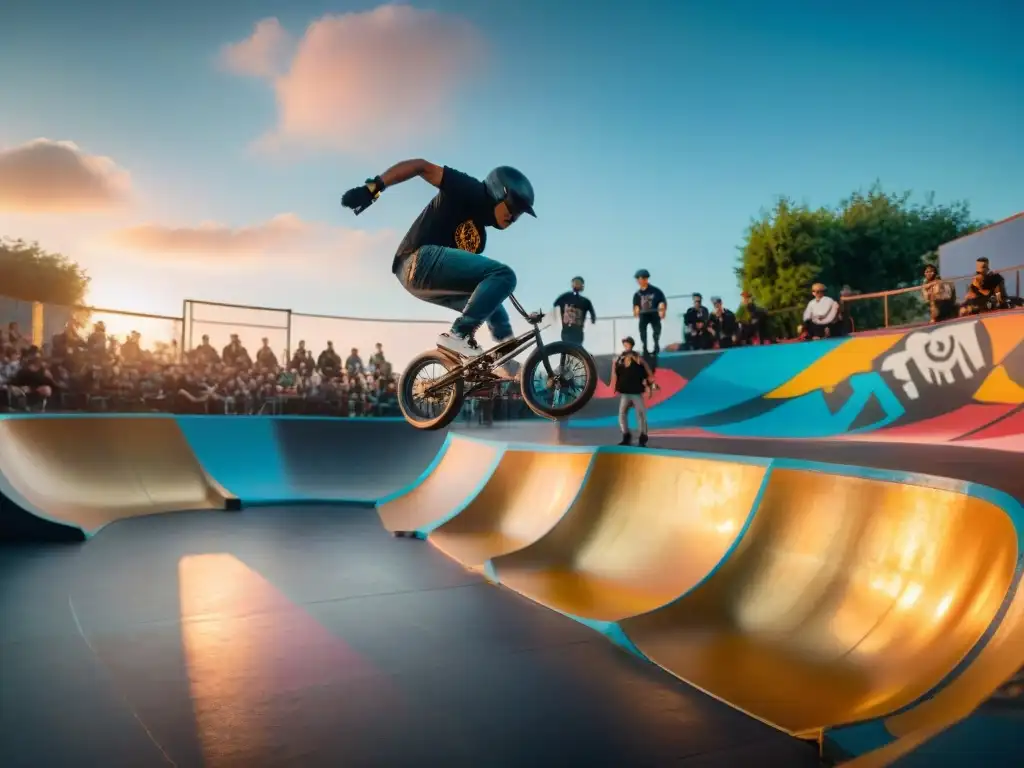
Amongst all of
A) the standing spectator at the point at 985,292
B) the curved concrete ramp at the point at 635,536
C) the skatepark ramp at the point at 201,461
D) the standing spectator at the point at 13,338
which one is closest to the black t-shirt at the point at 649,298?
the skatepark ramp at the point at 201,461

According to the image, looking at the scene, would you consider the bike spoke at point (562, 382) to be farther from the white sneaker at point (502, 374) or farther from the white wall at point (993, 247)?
the white wall at point (993, 247)

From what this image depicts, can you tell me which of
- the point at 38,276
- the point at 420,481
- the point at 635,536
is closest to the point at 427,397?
the point at 635,536

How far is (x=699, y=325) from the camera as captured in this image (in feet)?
52.7

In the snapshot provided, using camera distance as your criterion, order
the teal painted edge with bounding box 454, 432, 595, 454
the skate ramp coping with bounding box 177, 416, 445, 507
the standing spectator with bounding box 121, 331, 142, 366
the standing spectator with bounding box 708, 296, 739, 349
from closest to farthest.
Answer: the teal painted edge with bounding box 454, 432, 595, 454 → the skate ramp coping with bounding box 177, 416, 445, 507 → the standing spectator with bounding box 121, 331, 142, 366 → the standing spectator with bounding box 708, 296, 739, 349

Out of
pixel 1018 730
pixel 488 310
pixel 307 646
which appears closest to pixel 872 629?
pixel 1018 730

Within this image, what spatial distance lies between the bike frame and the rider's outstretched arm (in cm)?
102

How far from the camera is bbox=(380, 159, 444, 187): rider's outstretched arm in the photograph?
13.9 ft

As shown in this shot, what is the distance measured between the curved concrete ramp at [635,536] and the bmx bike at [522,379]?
1622 millimetres

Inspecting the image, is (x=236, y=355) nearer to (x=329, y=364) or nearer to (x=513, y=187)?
(x=329, y=364)

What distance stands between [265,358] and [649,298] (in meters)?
7.68

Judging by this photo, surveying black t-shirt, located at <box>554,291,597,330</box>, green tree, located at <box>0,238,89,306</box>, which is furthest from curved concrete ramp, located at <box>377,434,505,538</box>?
green tree, located at <box>0,238,89,306</box>

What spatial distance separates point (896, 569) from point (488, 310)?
2.93m

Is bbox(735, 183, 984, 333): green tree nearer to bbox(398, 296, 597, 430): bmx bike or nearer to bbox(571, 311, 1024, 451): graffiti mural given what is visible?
bbox(571, 311, 1024, 451): graffiti mural

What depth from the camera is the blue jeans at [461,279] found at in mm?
4543
